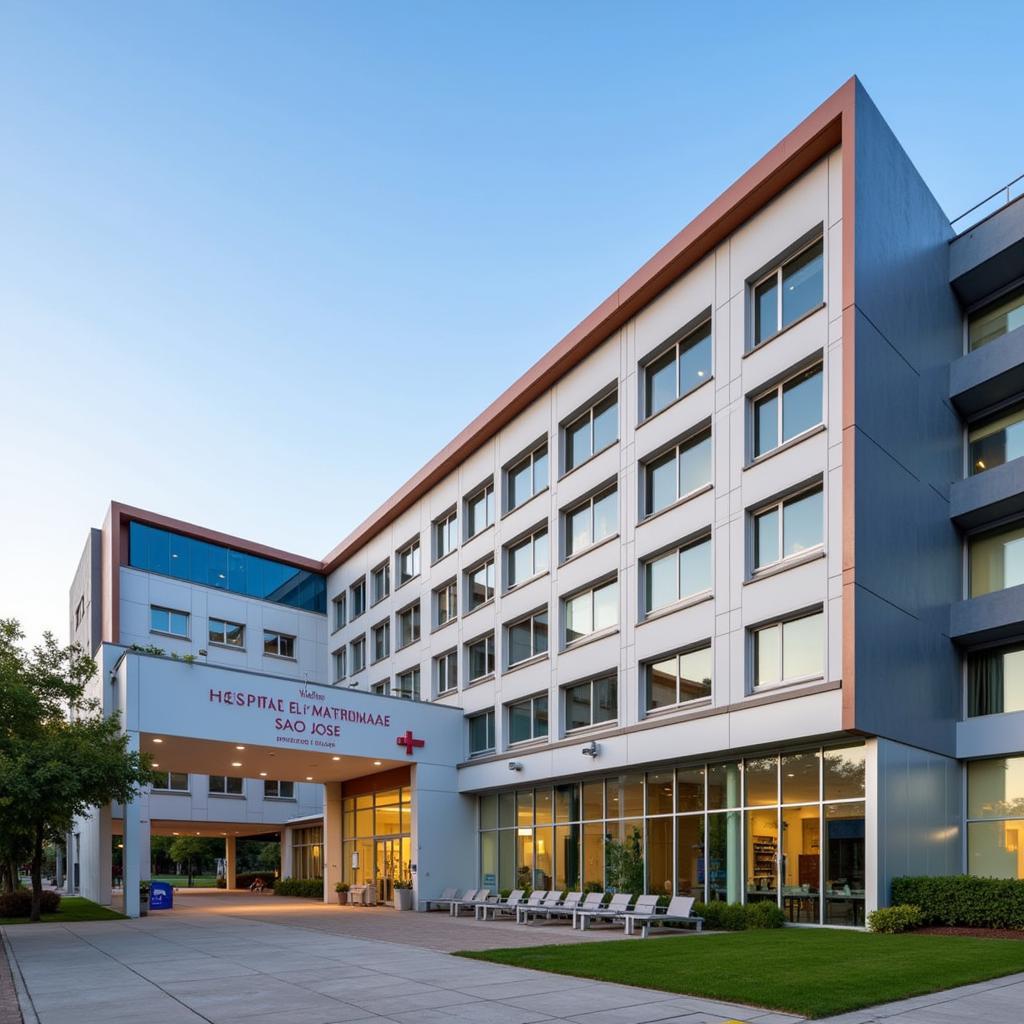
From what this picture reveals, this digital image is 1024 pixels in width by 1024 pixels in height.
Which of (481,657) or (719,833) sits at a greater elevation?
(481,657)

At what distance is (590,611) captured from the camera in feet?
98.7

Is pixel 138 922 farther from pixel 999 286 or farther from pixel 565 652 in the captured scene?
pixel 999 286

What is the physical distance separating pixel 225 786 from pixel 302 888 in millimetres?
7201

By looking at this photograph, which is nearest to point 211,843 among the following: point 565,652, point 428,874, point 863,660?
point 428,874

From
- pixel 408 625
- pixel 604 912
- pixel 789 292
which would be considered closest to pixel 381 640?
pixel 408 625

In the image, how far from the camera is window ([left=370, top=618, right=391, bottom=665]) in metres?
44.9

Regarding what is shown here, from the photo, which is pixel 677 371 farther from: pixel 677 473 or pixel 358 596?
pixel 358 596

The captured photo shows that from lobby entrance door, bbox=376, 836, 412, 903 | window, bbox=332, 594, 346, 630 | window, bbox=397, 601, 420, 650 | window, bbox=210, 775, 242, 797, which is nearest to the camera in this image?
lobby entrance door, bbox=376, 836, 412, 903

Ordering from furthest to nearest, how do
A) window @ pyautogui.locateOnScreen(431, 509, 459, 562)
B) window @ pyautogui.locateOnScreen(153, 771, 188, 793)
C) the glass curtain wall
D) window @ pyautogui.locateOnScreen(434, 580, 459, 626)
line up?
window @ pyautogui.locateOnScreen(153, 771, 188, 793)
window @ pyautogui.locateOnScreen(431, 509, 459, 562)
window @ pyautogui.locateOnScreen(434, 580, 459, 626)
the glass curtain wall

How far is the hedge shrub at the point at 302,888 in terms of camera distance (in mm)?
44344

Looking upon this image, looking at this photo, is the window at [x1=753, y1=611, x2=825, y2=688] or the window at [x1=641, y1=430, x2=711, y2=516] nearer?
the window at [x1=753, y1=611, x2=825, y2=688]

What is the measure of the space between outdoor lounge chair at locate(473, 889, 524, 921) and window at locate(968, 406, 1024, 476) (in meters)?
16.5

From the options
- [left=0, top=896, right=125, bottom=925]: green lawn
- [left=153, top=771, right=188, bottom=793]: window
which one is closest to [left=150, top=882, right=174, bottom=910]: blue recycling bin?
[left=0, top=896, right=125, bottom=925]: green lawn

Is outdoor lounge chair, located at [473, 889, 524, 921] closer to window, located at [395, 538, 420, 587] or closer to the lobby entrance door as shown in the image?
the lobby entrance door
